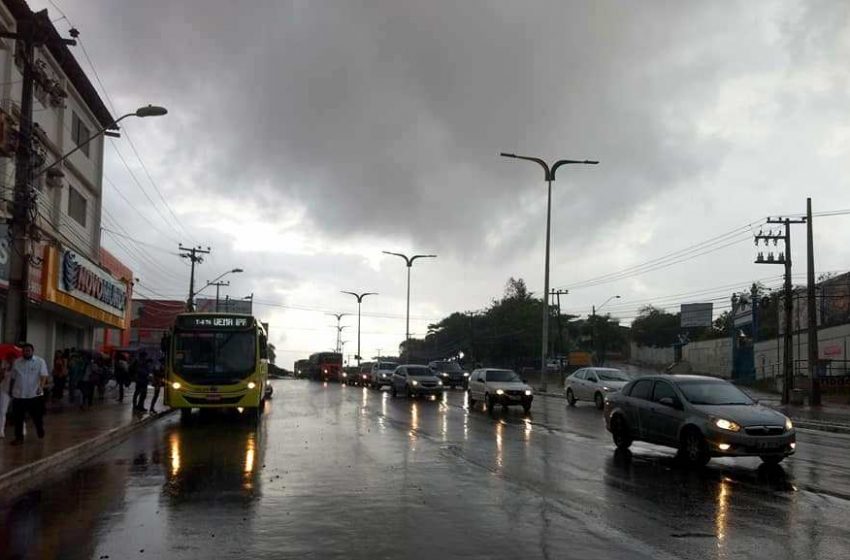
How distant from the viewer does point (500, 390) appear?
89.3 feet

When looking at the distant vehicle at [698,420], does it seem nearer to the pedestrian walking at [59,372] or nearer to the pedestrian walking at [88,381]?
the pedestrian walking at [88,381]

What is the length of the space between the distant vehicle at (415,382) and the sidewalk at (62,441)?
15463mm

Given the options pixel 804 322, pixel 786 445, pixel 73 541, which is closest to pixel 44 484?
pixel 73 541

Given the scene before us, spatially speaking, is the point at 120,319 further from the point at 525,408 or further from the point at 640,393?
the point at 640,393

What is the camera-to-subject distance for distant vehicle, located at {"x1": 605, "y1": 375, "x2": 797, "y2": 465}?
40.2 feet

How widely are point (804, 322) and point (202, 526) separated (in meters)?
60.0

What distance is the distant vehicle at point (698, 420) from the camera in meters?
12.3

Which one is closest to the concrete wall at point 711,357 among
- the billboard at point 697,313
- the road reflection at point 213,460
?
the billboard at point 697,313

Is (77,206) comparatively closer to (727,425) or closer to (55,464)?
(55,464)

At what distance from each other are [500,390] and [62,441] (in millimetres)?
15886

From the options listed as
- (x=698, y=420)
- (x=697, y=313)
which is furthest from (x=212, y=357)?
(x=697, y=313)

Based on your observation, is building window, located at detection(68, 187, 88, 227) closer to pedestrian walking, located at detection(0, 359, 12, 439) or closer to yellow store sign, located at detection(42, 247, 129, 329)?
yellow store sign, located at detection(42, 247, 129, 329)

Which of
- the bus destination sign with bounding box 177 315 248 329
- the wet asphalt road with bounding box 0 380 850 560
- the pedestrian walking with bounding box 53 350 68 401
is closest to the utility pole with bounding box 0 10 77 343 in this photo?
the wet asphalt road with bounding box 0 380 850 560

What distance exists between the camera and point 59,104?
91.0 feet
